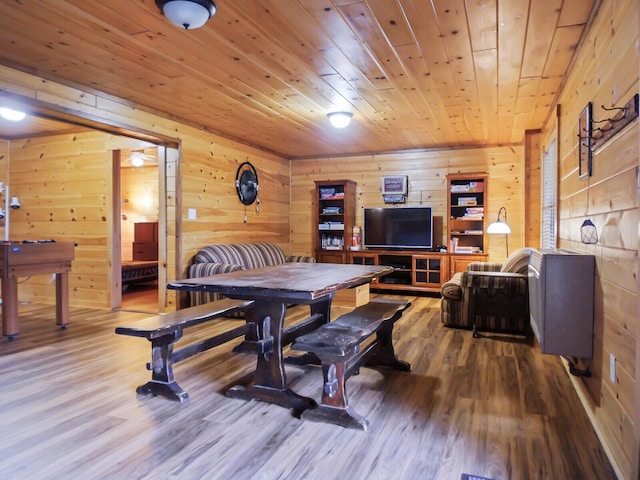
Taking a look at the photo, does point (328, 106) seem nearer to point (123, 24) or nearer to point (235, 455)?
point (123, 24)

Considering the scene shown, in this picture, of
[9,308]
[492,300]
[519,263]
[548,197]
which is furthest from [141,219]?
[548,197]

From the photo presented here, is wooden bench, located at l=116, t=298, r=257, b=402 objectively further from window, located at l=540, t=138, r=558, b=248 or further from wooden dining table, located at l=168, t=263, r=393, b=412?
window, located at l=540, t=138, r=558, b=248

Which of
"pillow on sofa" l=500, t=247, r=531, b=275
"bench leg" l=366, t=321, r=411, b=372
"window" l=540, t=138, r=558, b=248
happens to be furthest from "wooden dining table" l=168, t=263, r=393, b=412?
"window" l=540, t=138, r=558, b=248

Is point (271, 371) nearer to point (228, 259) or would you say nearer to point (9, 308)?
point (228, 259)

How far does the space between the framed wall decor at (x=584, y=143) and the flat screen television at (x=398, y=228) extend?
149 inches

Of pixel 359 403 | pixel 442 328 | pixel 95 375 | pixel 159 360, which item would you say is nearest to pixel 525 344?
pixel 442 328

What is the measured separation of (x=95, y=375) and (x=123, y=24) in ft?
7.70

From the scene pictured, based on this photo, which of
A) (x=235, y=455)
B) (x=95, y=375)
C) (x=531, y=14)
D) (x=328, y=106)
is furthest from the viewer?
(x=328, y=106)

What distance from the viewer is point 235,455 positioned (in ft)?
6.53

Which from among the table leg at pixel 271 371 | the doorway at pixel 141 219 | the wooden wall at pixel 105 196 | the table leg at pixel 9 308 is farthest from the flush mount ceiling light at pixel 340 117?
the doorway at pixel 141 219

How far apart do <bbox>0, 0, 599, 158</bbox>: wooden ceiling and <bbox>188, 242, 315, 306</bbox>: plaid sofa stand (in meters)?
1.57

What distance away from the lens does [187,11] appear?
2.30 metres

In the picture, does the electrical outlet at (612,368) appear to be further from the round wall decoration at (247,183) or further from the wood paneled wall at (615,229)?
the round wall decoration at (247,183)

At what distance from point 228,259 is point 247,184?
1.44m
